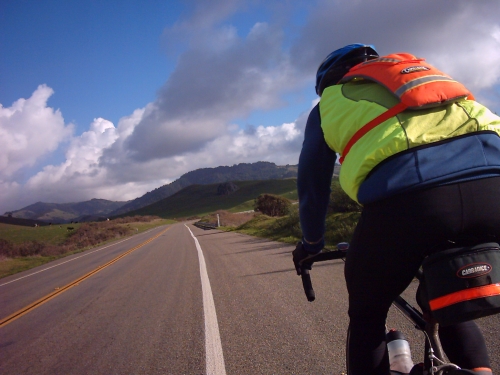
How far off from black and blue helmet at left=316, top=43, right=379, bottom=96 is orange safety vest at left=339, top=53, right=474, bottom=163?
1.15 ft

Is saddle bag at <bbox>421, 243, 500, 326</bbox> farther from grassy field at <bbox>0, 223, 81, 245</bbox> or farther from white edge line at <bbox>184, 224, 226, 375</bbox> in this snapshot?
grassy field at <bbox>0, 223, 81, 245</bbox>

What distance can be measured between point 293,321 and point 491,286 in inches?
144

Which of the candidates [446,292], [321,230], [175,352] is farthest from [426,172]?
[175,352]

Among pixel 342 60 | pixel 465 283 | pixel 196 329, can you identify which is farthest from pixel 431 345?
pixel 196 329

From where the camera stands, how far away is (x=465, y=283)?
136 centimetres

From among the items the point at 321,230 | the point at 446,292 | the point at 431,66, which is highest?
the point at 431,66

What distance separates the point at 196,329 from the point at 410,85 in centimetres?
421

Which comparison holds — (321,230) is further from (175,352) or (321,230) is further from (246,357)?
(175,352)

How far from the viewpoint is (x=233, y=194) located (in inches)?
7490

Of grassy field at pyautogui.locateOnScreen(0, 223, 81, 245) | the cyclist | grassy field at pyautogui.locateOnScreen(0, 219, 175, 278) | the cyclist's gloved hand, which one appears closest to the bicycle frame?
the cyclist

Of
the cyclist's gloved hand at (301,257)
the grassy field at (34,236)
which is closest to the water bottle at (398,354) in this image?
the cyclist's gloved hand at (301,257)

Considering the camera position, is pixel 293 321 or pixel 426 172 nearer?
pixel 426 172

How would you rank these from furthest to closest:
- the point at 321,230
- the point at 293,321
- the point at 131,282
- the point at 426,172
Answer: the point at 131,282 → the point at 293,321 → the point at 321,230 → the point at 426,172

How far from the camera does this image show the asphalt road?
3779 millimetres
